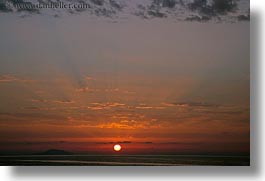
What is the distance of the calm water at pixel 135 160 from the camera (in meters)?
3.86

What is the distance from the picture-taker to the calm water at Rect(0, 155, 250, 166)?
12.7 ft

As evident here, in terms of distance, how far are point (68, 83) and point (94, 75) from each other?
16 centimetres

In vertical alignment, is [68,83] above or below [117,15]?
below

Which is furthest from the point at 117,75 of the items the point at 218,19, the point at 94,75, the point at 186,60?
the point at 218,19

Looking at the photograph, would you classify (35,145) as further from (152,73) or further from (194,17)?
(194,17)

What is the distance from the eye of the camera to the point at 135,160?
3859 mm

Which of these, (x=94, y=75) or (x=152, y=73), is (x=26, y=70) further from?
(x=152, y=73)

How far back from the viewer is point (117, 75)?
153 inches

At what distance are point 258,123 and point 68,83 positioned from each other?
43.6 inches

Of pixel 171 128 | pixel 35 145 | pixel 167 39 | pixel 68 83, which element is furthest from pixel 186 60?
pixel 35 145

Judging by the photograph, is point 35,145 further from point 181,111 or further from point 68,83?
point 181,111

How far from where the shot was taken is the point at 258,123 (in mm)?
3879

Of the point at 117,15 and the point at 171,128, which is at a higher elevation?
the point at 117,15

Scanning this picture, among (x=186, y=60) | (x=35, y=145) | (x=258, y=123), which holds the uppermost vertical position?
(x=186, y=60)
